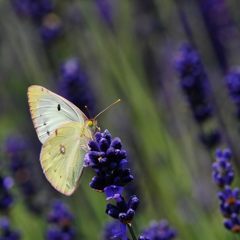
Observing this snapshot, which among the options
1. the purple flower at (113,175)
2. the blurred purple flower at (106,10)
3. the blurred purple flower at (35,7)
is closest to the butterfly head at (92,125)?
the purple flower at (113,175)

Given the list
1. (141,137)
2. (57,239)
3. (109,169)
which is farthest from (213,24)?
(109,169)

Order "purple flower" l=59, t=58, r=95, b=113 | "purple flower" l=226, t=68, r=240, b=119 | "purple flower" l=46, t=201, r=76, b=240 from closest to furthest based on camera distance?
"purple flower" l=226, t=68, r=240, b=119, "purple flower" l=46, t=201, r=76, b=240, "purple flower" l=59, t=58, r=95, b=113

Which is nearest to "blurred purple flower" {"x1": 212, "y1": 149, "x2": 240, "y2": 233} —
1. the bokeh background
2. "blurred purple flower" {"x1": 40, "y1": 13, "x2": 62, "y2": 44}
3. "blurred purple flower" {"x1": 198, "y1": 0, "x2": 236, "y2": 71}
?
the bokeh background

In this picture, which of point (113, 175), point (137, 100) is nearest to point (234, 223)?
point (113, 175)

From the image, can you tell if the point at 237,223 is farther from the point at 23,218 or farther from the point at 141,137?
the point at 23,218

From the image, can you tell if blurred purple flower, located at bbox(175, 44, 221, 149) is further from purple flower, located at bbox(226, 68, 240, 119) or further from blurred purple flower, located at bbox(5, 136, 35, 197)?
blurred purple flower, located at bbox(5, 136, 35, 197)

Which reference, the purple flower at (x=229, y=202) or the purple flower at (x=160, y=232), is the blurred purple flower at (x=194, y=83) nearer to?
the purple flower at (x=160, y=232)

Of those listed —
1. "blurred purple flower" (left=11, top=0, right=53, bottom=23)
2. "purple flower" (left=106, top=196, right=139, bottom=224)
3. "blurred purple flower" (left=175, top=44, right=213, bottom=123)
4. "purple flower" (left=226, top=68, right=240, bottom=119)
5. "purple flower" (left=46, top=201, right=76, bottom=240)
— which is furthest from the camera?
"blurred purple flower" (left=11, top=0, right=53, bottom=23)
